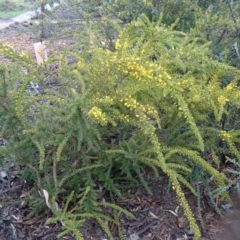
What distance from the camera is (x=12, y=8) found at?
38.5 ft

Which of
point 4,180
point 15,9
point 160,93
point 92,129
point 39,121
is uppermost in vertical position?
point 160,93

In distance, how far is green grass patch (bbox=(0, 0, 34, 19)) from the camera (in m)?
11.2

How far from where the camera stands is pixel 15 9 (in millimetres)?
11711

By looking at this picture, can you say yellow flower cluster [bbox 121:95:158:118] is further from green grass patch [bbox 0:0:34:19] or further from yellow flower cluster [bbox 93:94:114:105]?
green grass patch [bbox 0:0:34:19]

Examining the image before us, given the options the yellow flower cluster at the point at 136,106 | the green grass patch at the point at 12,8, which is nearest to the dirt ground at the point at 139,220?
the yellow flower cluster at the point at 136,106

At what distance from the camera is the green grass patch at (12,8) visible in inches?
443

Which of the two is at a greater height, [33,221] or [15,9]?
[33,221]

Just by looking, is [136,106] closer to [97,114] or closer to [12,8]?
[97,114]

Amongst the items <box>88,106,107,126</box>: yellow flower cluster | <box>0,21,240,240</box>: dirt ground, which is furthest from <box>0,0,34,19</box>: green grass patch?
<box>88,106,107,126</box>: yellow flower cluster

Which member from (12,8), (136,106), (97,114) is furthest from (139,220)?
(12,8)

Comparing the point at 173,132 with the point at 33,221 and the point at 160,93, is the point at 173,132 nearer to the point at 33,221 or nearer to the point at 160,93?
the point at 160,93

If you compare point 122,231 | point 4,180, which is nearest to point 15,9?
point 4,180

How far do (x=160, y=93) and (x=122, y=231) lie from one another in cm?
95

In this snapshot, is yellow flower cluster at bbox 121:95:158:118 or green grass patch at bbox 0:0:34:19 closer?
yellow flower cluster at bbox 121:95:158:118
